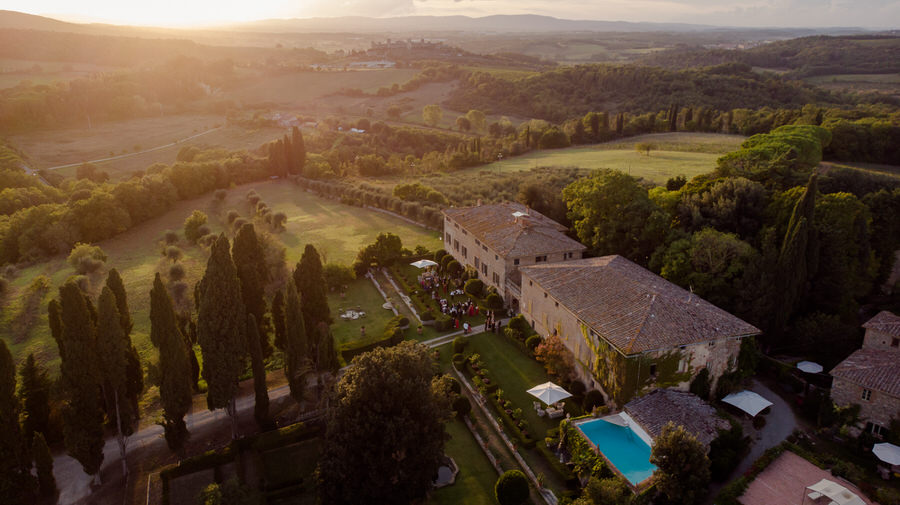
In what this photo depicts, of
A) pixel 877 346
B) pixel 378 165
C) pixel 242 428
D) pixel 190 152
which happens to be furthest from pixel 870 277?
pixel 190 152

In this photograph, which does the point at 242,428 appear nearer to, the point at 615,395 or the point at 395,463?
the point at 395,463

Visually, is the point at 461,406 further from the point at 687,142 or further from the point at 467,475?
the point at 687,142

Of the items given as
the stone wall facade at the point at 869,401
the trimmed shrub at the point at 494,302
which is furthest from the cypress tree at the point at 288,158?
the stone wall facade at the point at 869,401

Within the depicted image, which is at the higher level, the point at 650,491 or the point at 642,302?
the point at 642,302

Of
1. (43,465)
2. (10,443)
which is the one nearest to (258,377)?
(43,465)

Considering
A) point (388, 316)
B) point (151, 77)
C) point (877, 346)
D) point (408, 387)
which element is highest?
point (151, 77)
